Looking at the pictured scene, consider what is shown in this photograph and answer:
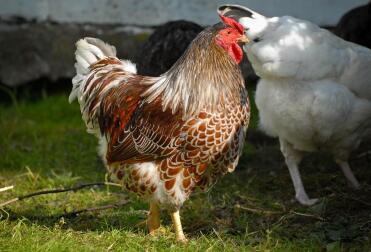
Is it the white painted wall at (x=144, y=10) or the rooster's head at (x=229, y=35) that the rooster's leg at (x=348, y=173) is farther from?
the white painted wall at (x=144, y=10)

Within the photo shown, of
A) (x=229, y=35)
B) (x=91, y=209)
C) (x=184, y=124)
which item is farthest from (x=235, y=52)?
(x=91, y=209)

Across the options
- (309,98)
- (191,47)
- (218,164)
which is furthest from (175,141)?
(309,98)

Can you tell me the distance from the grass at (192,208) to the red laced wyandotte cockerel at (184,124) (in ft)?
1.34

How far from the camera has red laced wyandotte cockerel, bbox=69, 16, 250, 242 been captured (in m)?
4.27

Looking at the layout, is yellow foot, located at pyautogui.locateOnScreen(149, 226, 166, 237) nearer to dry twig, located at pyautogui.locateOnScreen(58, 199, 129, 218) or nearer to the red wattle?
dry twig, located at pyautogui.locateOnScreen(58, 199, 129, 218)

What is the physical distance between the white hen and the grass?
0.46m

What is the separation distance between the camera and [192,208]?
17.6ft

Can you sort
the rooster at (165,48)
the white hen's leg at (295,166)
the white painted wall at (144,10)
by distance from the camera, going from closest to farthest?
the white hen's leg at (295,166)
the rooster at (165,48)
the white painted wall at (144,10)

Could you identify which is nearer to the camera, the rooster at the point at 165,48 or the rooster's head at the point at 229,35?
the rooster's head at the point at 229,35

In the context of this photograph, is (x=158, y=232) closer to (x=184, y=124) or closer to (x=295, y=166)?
(x=184, y=124)

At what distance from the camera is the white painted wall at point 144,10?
27.2 ft

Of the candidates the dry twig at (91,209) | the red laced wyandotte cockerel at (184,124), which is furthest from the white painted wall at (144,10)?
the red laced wyandotte cockerel at (184,124)

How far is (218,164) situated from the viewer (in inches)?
174

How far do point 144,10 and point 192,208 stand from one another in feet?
12.6
